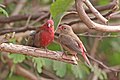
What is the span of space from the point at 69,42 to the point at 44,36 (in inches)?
6.6

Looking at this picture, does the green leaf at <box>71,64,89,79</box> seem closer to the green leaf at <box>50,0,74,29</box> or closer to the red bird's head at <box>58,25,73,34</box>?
the red bird's head at <box>58,25,73,34</box>

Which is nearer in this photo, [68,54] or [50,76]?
[68,54]

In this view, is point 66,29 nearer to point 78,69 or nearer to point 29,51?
Result: point 29,51

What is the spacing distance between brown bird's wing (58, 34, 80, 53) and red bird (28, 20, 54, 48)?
8 cm

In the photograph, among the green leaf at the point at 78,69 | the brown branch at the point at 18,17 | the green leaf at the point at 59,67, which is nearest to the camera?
the green leaf at the point at 59,67

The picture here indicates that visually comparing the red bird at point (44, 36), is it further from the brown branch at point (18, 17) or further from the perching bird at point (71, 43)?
the brown branch at point (18, 17)

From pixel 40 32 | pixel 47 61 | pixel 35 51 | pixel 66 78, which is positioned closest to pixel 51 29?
pixel 40 32

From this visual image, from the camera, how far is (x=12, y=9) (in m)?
4.66

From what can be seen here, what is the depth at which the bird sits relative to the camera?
277 centimetres

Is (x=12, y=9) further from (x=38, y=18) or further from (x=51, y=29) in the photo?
(x=51, y=29)

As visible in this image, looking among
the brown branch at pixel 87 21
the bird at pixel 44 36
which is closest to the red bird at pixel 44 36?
the bird at pixel 44 36

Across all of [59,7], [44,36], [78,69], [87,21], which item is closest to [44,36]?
[44,36]

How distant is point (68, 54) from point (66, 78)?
6.68 ft

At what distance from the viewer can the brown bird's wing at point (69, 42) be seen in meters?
2.72
